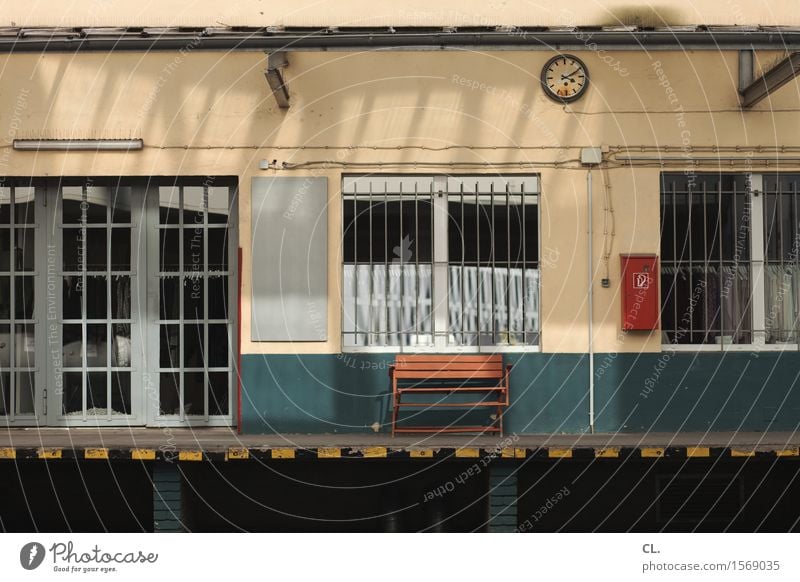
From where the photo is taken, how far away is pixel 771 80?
935cm

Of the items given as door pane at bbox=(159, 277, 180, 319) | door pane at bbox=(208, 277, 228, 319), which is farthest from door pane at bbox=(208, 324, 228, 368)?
door pane at bbox=(159, 277, 180, 319)

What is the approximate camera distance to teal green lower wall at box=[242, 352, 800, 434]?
984 centimetres

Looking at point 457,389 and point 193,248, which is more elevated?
point 193,248

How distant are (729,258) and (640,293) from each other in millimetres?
989

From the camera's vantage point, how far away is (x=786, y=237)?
10.1 metres

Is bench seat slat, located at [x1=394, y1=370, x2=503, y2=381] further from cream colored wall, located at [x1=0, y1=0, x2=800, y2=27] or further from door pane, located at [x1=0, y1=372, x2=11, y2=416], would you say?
door pane, located at [x1=0, y1=372, x2=11, y2=416]

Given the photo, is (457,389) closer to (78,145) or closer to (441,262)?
(441,262)

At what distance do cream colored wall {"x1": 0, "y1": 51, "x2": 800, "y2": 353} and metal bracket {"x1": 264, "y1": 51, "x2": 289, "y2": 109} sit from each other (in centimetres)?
14

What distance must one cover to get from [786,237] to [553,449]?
10.9ft

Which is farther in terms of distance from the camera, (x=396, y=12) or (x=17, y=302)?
(x=17, y=302)

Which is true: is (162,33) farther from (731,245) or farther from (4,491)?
(731,245)

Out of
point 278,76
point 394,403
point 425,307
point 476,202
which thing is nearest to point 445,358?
point 425,307

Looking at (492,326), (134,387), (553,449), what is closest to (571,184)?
(492,326)
